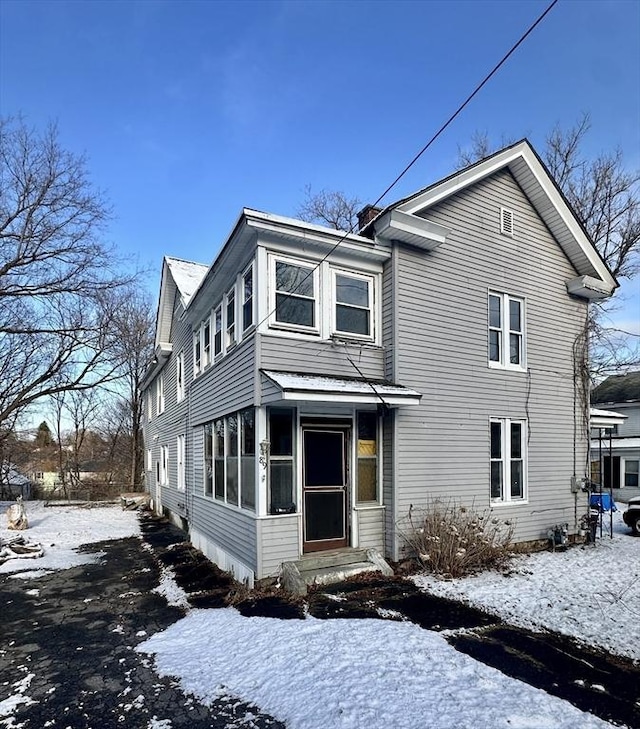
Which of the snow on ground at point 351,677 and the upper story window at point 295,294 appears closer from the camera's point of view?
the snow on ground at point 351,677

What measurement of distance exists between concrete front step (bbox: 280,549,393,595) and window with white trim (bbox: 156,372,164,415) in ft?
42.9

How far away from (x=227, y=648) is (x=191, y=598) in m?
2.46

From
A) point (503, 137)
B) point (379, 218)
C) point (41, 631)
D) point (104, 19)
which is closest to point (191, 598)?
point (41, 631)

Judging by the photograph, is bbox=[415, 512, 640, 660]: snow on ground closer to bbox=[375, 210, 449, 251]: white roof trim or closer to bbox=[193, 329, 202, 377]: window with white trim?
bbox=[375, 210, 449, 251]: white roof trim

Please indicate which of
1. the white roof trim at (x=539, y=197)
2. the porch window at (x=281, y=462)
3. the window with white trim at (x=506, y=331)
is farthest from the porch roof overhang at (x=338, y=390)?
the white roof trim at (x=539, y=197)

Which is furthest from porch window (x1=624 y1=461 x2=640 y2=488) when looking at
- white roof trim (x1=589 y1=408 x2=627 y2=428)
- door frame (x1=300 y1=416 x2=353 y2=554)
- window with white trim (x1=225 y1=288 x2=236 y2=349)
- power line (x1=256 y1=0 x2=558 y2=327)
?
→ power line (x1=256 y1=0 x2=558 y2=327)

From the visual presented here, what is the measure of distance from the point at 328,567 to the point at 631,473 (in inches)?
839

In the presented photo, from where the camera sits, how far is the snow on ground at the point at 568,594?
5831mm

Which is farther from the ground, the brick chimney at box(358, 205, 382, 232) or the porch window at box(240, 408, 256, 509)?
the brick chimney at box(358, 205, 382, 232)

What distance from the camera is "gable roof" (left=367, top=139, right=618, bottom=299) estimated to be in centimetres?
880

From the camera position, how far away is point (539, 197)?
440 inches

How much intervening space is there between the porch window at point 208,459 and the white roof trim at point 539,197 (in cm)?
663

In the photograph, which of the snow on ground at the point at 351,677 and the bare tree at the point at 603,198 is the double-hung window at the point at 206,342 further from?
the bare tree at the point at 603,198

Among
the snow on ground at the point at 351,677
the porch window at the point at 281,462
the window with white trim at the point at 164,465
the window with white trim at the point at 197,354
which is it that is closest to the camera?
the snow on ground at the point at 351,677
